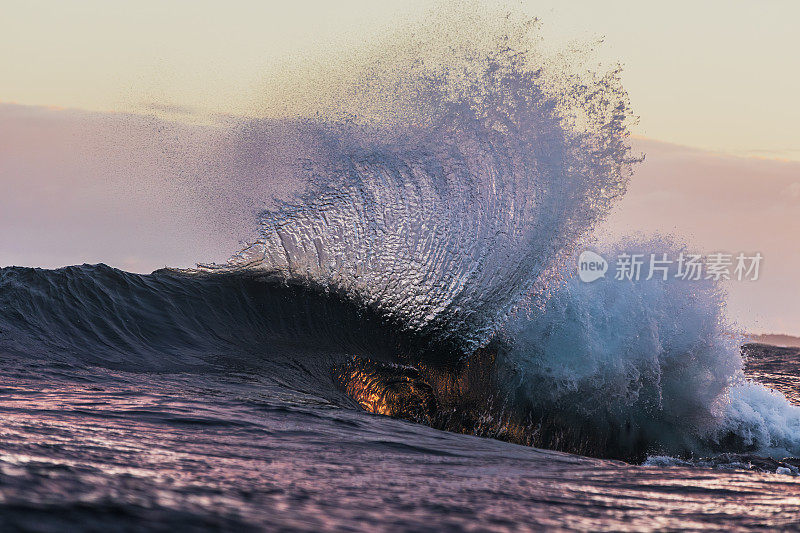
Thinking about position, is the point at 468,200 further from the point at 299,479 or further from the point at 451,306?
the point at 299,479

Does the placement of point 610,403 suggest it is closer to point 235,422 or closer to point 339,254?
point 339,254

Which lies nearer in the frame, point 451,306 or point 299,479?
point 299,479

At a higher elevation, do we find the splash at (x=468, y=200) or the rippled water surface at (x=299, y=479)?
the splash at (x=468, y=200)

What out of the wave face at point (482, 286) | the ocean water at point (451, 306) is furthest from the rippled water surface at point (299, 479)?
the wave face at point (482, 286)

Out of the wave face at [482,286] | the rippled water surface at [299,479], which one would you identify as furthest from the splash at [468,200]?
the rippled water surface at [299,479]

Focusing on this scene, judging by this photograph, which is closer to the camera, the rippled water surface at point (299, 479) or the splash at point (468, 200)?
the rippled water surface at point (299, 479)

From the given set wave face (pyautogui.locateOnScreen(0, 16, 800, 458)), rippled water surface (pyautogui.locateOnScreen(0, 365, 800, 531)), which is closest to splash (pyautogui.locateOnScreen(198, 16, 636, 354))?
wave face (pyautogui.locateOnScreen(0, 16, 800, 458))

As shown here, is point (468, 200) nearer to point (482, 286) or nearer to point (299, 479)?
point (482, 286)

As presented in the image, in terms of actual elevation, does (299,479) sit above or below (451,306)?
below

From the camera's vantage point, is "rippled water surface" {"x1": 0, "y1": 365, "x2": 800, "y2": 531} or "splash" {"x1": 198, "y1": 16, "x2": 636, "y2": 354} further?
"splash" {"x1": 198, "y1": 16, "x2": 636, "y2": 354}

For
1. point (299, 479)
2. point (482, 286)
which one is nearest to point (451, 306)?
point (482, 286)

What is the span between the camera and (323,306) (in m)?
9.56

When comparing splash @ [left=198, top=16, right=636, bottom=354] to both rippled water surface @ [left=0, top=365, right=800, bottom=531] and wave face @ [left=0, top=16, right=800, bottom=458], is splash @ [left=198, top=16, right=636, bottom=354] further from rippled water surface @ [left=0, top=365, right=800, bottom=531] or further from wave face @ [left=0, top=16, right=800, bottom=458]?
rippled water surface @ [left=0, top=365, right=800, bottom=531]

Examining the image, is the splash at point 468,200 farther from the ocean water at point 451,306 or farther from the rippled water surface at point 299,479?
the rippled water surface at point 299,479
